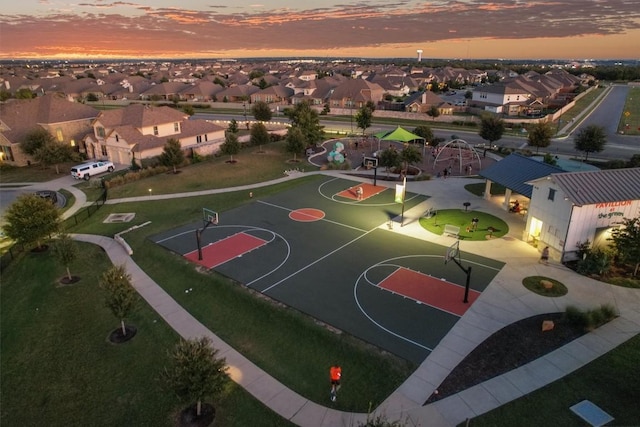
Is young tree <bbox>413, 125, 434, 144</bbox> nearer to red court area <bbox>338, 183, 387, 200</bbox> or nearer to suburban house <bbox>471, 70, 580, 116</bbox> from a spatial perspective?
red court area <bbox>338, 183, 387, 200</bbox>

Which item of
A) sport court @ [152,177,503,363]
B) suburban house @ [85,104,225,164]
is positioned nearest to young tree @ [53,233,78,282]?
sport court @ [152,177,503,363]

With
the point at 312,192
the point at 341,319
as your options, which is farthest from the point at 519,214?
the point at 341,319

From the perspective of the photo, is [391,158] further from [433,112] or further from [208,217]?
[433,112]

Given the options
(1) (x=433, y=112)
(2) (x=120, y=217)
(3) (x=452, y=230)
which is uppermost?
(1) (x=433, y=112)

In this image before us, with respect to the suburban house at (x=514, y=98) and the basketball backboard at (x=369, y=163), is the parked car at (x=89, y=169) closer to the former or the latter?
the basketball backboard at (x=369, y=163)

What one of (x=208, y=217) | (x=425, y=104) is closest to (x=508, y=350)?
(x=208, y=217)
